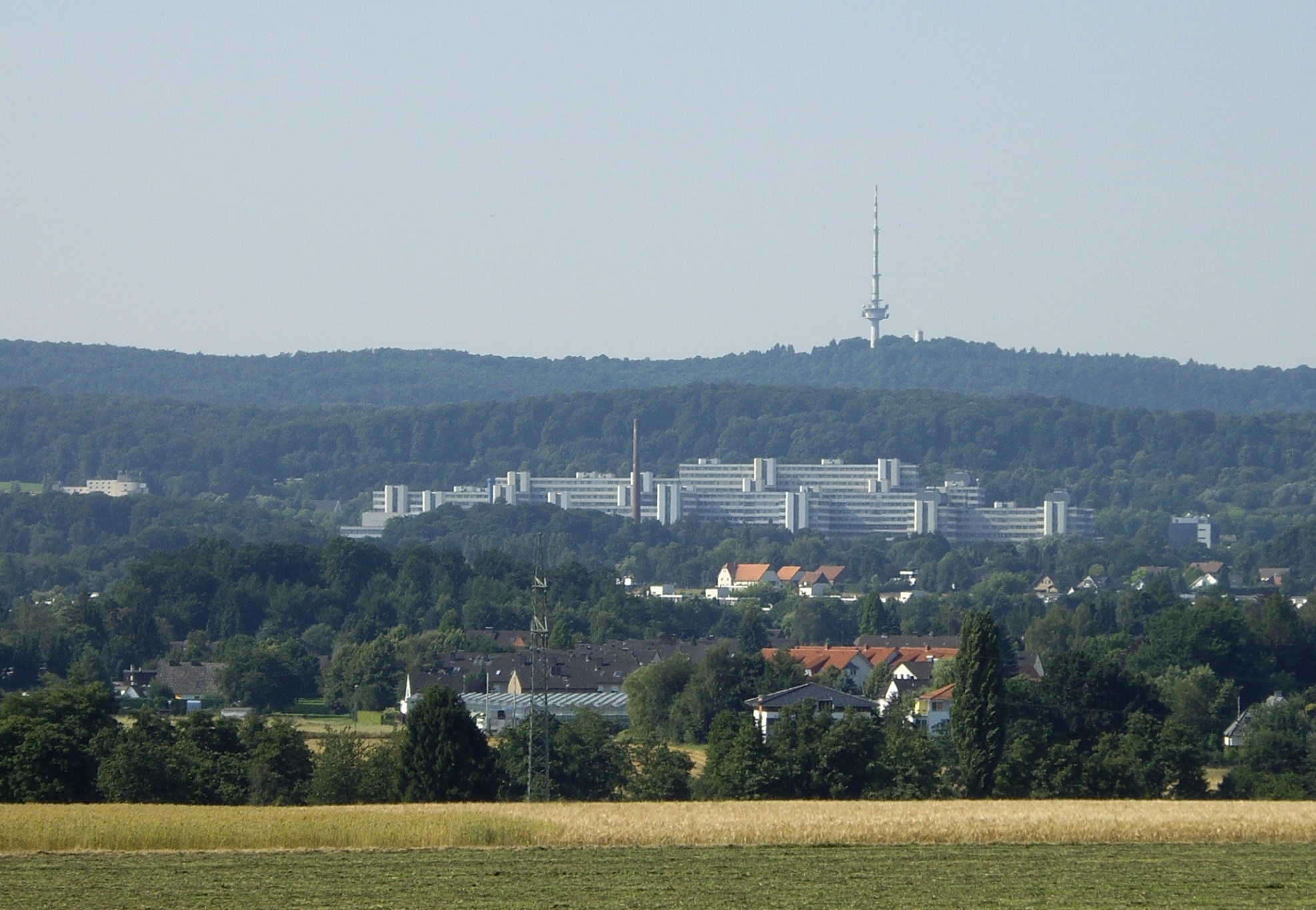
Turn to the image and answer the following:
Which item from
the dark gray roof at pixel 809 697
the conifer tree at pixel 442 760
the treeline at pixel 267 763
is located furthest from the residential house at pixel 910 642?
the conifer tree at pixel 442 760

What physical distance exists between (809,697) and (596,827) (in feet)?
104

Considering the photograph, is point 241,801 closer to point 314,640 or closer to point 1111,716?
point 1111,716

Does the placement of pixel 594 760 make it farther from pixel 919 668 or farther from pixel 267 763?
pixel 919 668

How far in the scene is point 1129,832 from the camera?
4250 cm

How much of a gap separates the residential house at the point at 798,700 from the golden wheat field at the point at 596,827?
26248 mm

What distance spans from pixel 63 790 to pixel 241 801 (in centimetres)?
378

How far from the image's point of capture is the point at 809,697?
2891 inches

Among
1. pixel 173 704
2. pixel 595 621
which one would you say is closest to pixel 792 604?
pixel 595 621

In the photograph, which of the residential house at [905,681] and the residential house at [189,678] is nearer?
the residential house at [905,681]

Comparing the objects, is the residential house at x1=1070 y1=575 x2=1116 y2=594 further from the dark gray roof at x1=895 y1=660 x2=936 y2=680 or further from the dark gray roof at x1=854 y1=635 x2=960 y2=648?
the dark gray roof at x1=895 y1=660 x2=936 y2=680

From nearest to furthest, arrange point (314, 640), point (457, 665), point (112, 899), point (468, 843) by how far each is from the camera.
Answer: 1. point (112, 899)
2. point (468, 843)
3. point (457, 665)
4. point (314, 640)

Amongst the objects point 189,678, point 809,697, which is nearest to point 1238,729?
point 809,697

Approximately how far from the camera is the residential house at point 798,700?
72500mm

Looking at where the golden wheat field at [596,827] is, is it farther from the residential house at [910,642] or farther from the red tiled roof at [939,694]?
the residential house at [910,642]
